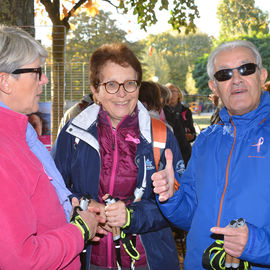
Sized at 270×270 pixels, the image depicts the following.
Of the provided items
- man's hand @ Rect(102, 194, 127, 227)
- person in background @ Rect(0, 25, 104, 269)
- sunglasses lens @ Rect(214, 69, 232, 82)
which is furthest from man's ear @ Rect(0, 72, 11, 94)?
sunglasses lens @ Rect(214, 69, 232, 82)

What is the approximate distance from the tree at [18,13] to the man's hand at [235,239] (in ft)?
11.3

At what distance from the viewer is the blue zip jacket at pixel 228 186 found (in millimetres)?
1836

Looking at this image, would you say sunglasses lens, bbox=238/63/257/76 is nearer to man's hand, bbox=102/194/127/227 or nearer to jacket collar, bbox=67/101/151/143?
jacket collar, bbox=67/101/151/143

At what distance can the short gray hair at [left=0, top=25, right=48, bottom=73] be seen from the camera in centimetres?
167

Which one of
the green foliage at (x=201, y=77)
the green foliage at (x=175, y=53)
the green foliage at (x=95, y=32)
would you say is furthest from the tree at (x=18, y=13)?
the green foliage at (x=175, y=53)

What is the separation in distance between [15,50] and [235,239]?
1.40 meters

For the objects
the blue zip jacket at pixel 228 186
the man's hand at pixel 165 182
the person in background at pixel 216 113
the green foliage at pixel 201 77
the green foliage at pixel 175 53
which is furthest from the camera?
the green foliage at pixel 175 53

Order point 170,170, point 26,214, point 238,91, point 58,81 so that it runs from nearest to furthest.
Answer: point 26,214
point 170,170
point 238,91
point 58,81

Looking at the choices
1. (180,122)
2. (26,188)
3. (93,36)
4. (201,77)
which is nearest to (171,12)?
(180,122)

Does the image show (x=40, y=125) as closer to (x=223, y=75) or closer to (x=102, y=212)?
(x=102, y=212)

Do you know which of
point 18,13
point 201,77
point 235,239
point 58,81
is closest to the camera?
point 235,239

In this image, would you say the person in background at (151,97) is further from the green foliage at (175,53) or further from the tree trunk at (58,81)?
the green foliage at (175,53)

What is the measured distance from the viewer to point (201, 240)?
2070mm

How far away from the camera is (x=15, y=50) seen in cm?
171
